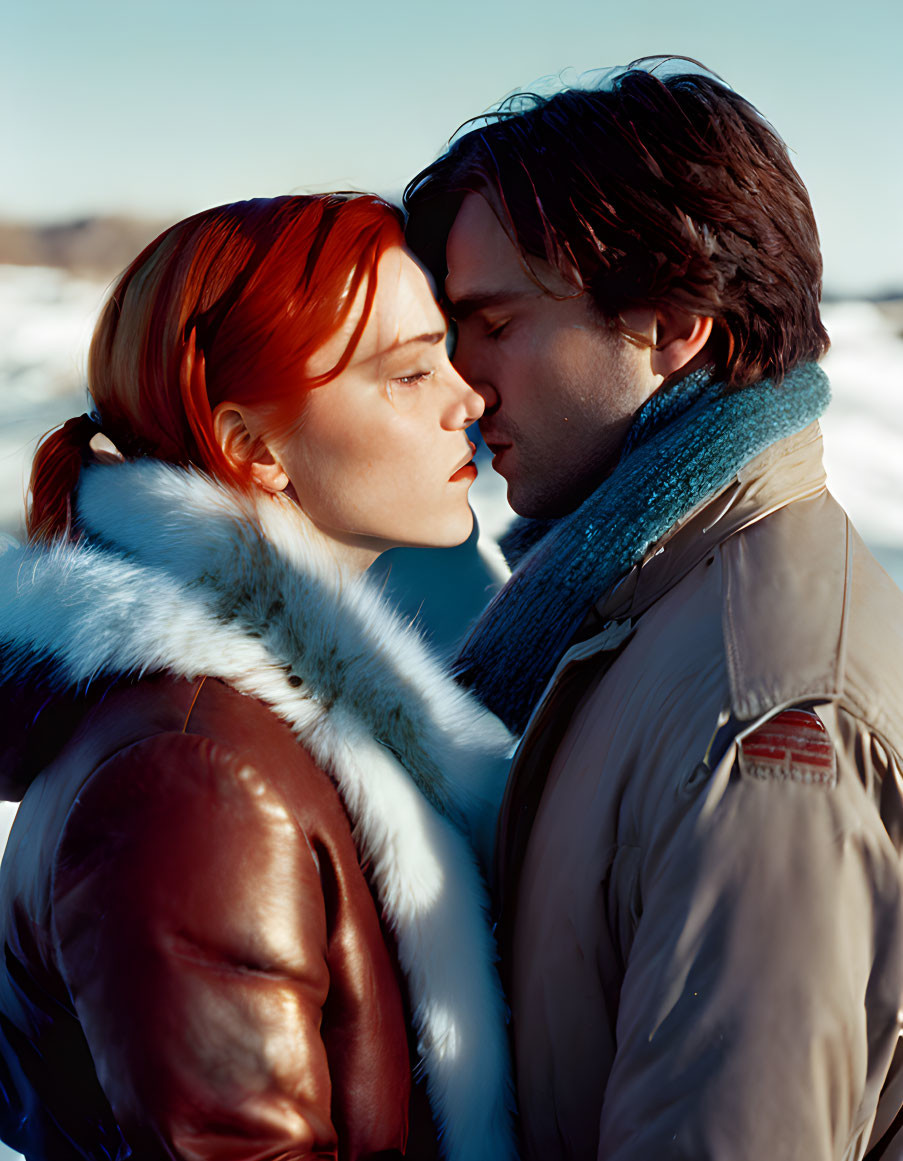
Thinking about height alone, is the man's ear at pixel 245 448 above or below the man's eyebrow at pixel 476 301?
below

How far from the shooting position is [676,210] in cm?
180

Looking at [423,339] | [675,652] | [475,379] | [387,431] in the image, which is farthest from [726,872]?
[475,379]

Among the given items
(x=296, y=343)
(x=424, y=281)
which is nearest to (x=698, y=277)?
(x=424, y=281)

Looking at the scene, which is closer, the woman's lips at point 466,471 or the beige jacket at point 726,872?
the beige jacket at point 726,872

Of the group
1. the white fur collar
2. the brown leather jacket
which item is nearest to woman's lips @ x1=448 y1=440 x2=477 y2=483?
the white fur collar

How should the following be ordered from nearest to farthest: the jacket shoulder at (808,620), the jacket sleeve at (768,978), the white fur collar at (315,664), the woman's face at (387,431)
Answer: the jacket sleeve at (768,978) → the jacket shoulder at (808,620) → the white fur collar at (315,664) → the woman's face at (387,431)

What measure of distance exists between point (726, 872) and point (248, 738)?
0.63m

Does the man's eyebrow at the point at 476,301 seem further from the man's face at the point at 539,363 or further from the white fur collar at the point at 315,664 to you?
the white fur collar at the point at 315,664

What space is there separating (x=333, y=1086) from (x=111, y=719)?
0.58 metres

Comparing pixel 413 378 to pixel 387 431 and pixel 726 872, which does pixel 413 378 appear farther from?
pixel 726 872

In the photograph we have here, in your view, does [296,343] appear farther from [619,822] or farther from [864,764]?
[864,764]

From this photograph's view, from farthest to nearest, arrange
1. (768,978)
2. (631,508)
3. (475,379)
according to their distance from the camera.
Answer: (475,379)
(631,508)
(768,978)

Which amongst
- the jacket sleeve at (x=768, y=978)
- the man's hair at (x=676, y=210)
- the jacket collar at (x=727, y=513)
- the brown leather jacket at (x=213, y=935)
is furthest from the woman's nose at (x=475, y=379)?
the jacket sleeve at (x=768, y=978)

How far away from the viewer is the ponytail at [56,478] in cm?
160
